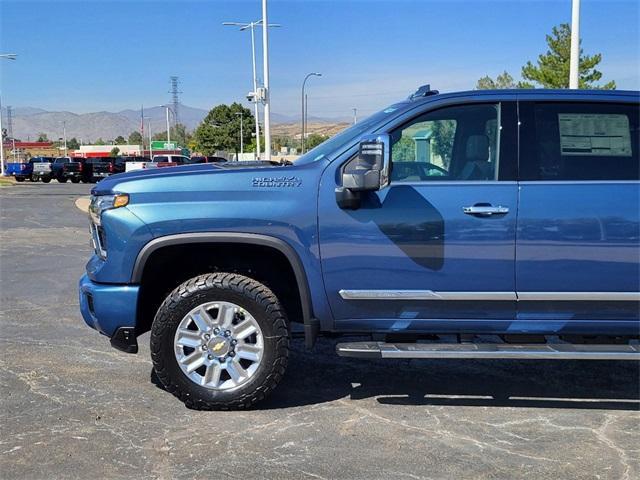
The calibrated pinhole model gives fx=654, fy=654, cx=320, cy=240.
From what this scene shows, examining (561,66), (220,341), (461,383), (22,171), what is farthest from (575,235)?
(22,171)

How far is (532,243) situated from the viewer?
163 inches

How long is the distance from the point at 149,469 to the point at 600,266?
298 cm

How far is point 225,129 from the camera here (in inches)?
3492

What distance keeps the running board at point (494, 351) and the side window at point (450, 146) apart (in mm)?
1092

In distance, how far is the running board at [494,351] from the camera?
4.07 m

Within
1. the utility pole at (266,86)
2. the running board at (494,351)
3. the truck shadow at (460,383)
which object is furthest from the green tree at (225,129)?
the running board at (494,351)

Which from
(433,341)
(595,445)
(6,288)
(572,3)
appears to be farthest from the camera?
(572,3)

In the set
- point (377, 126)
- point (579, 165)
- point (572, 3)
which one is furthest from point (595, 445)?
point (572, 3)

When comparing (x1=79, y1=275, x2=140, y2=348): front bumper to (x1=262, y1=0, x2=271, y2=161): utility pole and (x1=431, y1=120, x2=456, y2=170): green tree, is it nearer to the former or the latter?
(x1=431, y1=120, x2=456, y2=170): green tree

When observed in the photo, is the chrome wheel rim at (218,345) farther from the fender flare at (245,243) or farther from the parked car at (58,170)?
the parked car at (58,170)

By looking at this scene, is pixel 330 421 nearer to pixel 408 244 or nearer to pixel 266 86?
pixel 408 244

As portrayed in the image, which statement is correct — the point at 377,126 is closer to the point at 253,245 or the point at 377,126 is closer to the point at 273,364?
the point at 253,245

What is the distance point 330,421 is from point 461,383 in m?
1.24

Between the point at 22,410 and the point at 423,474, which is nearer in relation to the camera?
the point at 423,474
